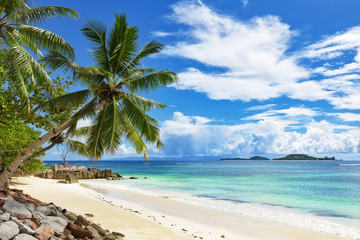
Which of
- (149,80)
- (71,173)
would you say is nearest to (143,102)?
(149,80)

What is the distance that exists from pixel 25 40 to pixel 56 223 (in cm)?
719

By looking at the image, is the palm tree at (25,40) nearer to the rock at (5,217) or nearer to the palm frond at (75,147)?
the rock at (5,217)

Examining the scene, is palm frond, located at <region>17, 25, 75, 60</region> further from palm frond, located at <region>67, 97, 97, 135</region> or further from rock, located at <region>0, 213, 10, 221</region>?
rock, located at <region>0, 213, 10, 221</region>

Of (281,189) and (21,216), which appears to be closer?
(21,216)

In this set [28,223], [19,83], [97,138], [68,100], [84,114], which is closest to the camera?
[28,223]

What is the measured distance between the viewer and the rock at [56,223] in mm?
6527

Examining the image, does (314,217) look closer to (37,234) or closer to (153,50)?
(153,50)

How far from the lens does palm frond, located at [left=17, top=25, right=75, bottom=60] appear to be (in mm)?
10242

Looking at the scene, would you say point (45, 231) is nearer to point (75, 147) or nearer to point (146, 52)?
point (146, 52)

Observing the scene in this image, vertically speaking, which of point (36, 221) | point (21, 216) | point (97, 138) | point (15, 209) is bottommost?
point (36, 221)

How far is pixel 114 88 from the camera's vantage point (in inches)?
421

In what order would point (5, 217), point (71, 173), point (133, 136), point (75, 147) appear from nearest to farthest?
point (5, 217), point (133, 136), point (75, 147), point (71, 173)

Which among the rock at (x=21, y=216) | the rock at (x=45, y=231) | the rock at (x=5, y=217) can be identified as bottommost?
the rock at (x=45, y=231)

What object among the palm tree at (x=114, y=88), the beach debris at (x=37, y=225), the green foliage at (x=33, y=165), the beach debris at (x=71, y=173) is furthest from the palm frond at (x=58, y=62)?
the beach debris at (x=71, y=173)
